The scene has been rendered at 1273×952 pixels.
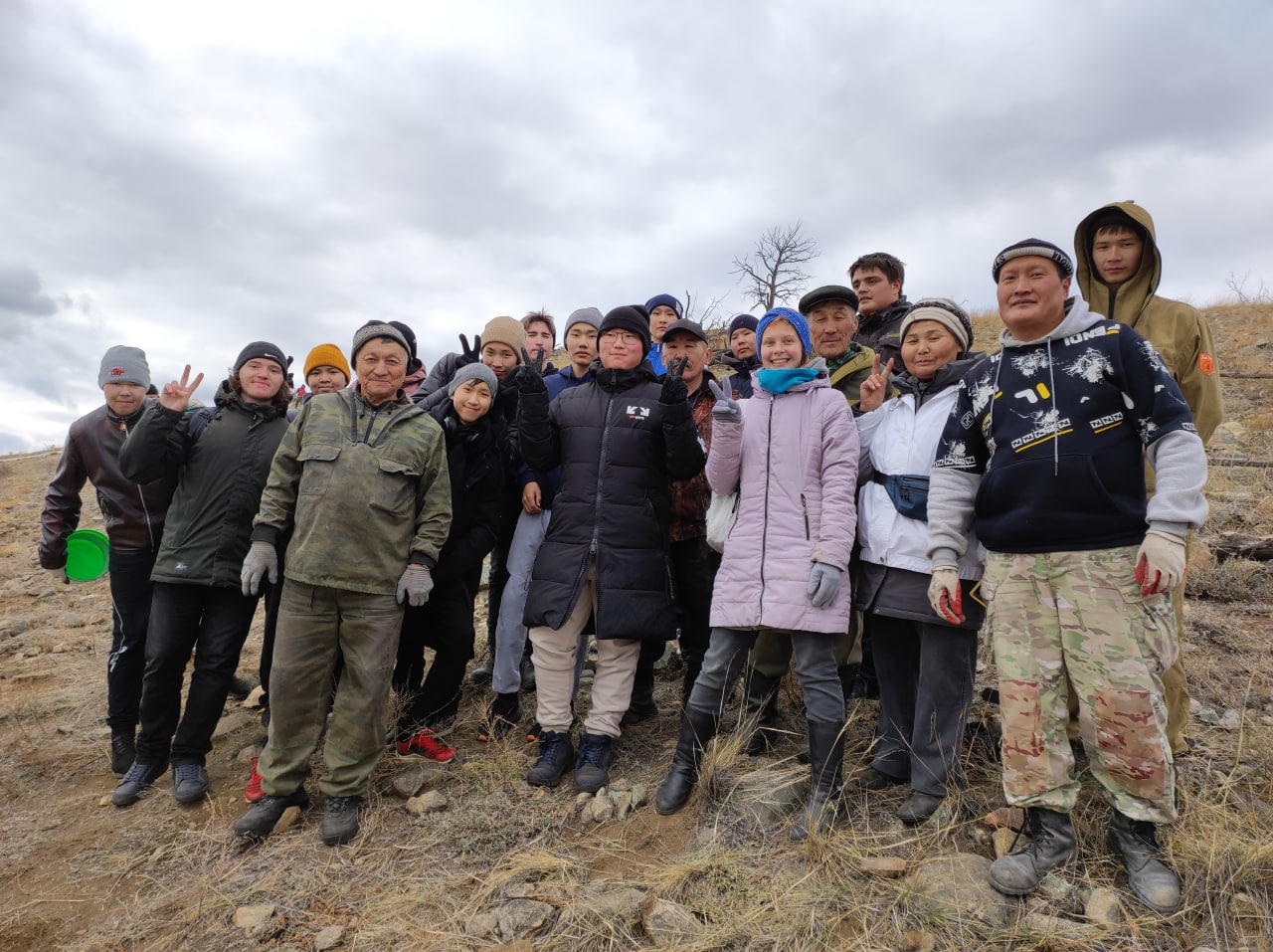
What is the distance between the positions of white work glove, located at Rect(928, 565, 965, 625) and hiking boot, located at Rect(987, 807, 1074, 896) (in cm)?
79

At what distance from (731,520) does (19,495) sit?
20307mm

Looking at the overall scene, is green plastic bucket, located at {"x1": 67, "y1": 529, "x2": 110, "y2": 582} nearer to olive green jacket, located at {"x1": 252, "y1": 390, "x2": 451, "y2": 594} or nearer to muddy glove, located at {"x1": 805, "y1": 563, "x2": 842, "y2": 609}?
olive green jacket, located at {"x1": 252, "y1": 390, "x2": 451, "y2": 594}

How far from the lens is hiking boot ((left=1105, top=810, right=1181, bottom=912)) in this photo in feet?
7.70

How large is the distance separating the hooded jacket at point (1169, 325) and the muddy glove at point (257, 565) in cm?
446

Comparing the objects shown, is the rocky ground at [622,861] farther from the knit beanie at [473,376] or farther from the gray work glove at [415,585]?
the knit beanie at [473,376]

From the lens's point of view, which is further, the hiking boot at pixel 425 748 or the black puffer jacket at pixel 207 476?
the hiking boot at pixel 425 748

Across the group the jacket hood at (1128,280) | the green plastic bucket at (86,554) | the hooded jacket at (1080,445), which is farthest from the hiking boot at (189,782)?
the jacket hood at (1128,280)

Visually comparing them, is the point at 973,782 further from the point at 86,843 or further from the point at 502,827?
the point at 86,843

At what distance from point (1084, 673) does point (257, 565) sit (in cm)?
393

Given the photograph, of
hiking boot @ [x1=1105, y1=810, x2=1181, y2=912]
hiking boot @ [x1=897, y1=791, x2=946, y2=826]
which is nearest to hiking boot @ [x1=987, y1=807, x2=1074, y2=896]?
hiking boot @ [x1=1105, y1=810, x2=1181, y2=912]

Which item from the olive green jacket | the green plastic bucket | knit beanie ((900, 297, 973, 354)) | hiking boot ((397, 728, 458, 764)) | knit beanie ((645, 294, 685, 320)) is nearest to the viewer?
knit beanie ((900, 297, 973, 354))

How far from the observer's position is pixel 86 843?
11.8ft

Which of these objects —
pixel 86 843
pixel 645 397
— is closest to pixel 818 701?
pixel 645 397

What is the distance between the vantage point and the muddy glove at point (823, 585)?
3072 mm
